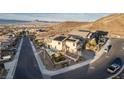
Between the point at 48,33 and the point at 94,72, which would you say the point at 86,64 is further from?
the point at 48,33

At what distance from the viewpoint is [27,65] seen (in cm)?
363

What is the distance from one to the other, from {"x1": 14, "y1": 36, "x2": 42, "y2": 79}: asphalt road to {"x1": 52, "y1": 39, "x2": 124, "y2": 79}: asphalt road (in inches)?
8.4

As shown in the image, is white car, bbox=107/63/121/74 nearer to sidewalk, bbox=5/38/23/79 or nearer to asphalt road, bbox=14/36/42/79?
asphalt road, bbox=14/36/42/79

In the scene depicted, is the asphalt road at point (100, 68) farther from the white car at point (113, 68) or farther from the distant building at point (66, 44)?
the distant building at point (66, 44)

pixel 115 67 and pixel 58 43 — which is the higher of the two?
pixel 58 43

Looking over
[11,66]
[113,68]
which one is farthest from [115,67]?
[11,66]

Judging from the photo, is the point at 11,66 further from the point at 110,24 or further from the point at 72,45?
the point at 110,24

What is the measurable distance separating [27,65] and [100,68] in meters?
0.76

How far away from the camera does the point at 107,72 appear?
3621mm

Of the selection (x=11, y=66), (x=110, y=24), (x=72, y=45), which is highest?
(x=110, y=24)

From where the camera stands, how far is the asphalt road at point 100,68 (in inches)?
143
